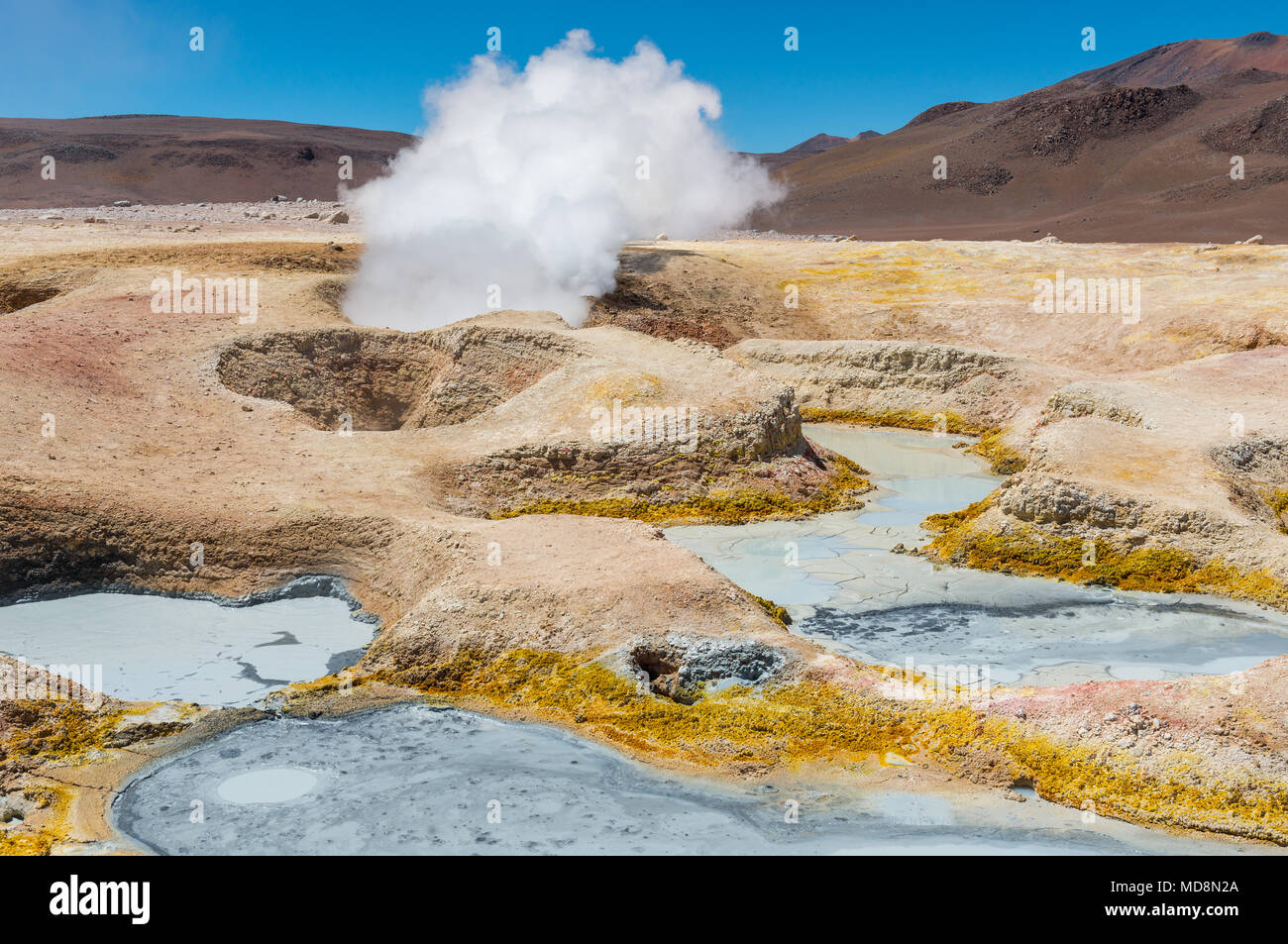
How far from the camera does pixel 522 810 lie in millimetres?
8078

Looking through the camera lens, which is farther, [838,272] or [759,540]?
[838,272]

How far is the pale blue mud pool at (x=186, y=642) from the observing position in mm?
10227

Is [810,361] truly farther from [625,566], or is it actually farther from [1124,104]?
[1124,104]

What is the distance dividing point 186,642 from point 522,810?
4903 millimetres

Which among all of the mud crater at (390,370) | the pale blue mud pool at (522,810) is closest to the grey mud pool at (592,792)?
the pale blue mud pool at (522,810)

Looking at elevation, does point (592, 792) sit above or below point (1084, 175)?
below

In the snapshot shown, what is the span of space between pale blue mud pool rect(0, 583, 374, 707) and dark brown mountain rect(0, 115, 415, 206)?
74.8 meters

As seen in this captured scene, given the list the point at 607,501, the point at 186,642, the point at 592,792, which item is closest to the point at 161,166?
the point at 607,501

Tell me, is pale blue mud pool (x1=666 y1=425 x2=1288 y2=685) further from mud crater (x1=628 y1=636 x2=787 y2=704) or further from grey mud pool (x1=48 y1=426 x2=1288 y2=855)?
mud crater (x1=628 y1=636 x2=787 y2=704)

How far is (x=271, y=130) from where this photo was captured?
422 ft

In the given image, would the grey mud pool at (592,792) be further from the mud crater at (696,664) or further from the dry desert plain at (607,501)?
the mud crater at (696,664)

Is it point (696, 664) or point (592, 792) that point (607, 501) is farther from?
point (592, 792)
